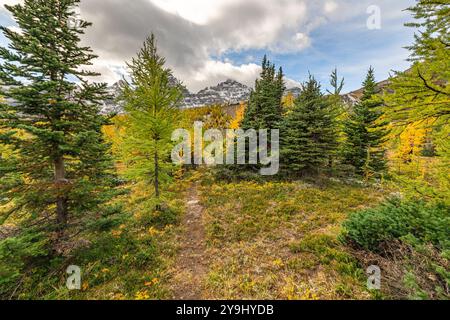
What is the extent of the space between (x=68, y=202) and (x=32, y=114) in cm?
368

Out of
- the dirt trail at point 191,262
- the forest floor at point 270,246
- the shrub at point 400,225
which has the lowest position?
the dirt trail at point 191,262

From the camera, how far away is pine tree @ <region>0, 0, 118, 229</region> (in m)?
6.56

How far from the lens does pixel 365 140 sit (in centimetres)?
1914

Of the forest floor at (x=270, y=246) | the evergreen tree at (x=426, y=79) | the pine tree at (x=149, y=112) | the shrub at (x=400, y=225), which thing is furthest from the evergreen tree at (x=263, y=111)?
the evergreen tree at (x=426, y=79)

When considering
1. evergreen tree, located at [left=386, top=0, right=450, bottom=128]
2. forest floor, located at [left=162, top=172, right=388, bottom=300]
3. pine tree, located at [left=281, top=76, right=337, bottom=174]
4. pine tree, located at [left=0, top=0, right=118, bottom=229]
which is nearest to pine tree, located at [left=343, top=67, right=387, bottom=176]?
pine tree, located at [left=281, top=76, right=337, bottom=174]

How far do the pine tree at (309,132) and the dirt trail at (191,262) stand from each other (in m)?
10.7

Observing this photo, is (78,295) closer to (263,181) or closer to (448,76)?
(448,76)

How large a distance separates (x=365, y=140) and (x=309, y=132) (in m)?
6.48

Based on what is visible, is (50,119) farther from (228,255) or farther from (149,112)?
(228,255)

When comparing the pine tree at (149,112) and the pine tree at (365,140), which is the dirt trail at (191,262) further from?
the pine tree at (365,140)

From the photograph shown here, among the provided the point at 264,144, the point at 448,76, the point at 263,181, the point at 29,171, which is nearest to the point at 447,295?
the point at 448,76

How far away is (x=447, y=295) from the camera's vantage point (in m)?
4.11

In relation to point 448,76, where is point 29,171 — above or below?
below

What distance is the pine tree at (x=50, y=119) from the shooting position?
21.5ft
